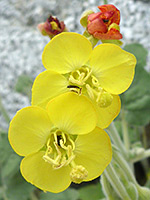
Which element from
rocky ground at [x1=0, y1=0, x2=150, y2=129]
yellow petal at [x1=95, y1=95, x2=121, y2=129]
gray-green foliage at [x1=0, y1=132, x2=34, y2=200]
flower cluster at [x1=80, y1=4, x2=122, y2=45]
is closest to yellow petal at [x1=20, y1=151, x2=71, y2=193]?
yellow petal at [x1=95, y1=95, x2=121, y2=129]

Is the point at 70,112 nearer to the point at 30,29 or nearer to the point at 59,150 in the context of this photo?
the point at 59,150

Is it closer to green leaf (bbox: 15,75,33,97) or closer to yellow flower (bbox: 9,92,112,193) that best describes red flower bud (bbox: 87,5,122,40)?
yellow flower (bbox: 9,92,112,193)

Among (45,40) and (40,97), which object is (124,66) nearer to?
(40,97)

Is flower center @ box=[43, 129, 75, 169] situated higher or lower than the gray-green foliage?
higher

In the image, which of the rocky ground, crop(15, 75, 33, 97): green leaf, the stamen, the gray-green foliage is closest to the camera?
the stamen

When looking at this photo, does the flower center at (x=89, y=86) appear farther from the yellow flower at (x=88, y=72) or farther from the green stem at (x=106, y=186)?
the green stem at (x=106, y=186)

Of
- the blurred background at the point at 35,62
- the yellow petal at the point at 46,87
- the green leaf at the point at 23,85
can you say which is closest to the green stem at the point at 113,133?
the yellow petal at the point at 46,87
